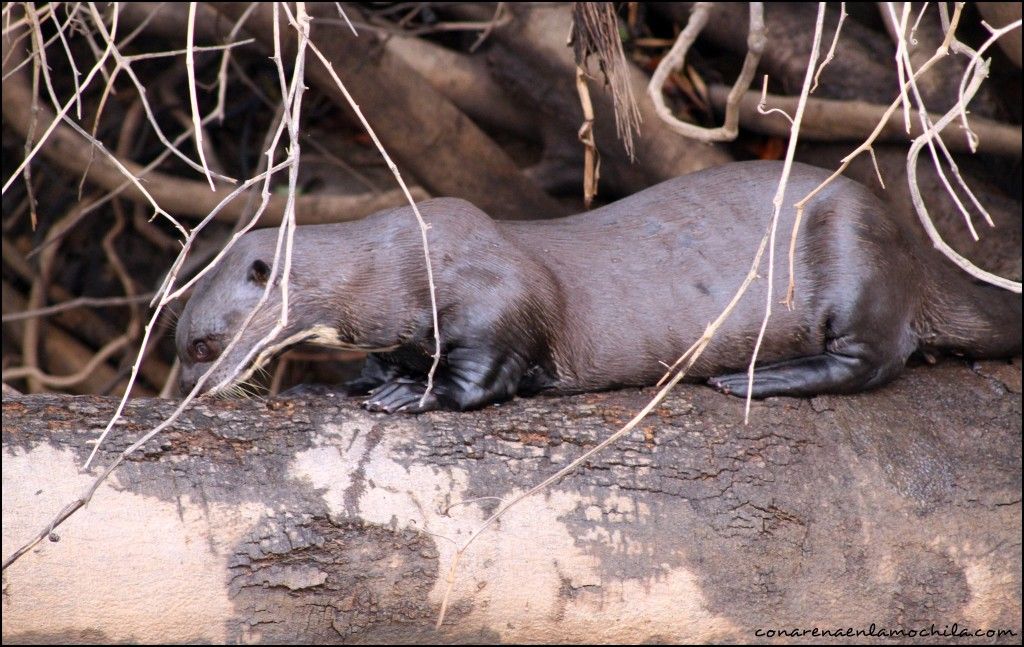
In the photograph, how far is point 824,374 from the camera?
2059 mm

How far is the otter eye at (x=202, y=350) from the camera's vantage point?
6.35 ft

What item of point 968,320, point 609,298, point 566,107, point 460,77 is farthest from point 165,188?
point 968,320

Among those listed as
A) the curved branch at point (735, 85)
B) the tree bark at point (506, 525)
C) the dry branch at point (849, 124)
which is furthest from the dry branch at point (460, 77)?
the tree bark at point (506, 525)

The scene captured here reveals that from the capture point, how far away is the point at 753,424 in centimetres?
192

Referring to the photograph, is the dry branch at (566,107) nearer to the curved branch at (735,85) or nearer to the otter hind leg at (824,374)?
the curved branch at (735,85)

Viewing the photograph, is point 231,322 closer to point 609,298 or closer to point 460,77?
point 609,298

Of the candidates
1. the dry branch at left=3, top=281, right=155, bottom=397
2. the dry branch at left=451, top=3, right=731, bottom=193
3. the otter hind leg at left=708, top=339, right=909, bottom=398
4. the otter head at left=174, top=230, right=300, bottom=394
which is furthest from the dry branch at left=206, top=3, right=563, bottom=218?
the dry branch at left=3, top=281, right=155, bottom=397

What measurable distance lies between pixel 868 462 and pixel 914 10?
1.41 meters

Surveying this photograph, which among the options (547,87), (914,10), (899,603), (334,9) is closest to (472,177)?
(547,87)

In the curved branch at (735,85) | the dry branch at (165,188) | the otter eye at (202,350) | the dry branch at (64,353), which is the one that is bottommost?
the dry branch at (64,353)

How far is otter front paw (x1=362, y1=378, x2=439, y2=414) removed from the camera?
1812 millimetres

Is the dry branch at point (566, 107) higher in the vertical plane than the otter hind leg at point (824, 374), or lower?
higher

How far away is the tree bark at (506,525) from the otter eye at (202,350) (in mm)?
174

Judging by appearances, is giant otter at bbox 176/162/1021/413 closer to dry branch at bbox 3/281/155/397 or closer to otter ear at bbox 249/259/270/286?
otter ear at bbox 249/259/270/286
